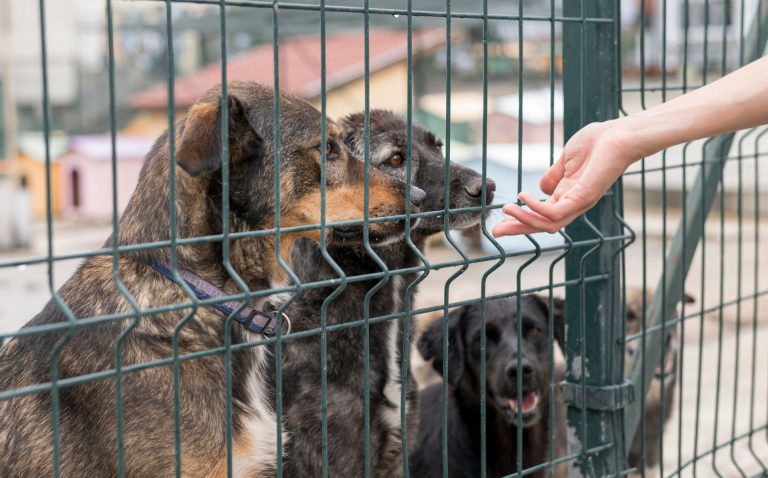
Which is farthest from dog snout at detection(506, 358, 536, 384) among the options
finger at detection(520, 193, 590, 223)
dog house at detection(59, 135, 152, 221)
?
dog house at detection(59, 135, 152, 221)

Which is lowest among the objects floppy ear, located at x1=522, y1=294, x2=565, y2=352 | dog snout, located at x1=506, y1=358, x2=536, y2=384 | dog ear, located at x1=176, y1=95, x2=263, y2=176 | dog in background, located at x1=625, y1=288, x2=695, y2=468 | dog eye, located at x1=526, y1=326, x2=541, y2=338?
dog in background, located at x1=625, y1=288, x2=695, y2=468

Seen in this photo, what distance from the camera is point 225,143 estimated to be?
7.95 feet

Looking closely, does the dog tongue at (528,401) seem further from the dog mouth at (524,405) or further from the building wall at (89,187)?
the building wall at (89,187)

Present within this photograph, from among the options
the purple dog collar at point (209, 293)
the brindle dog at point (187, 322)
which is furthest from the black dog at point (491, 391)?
the purple dog collar at point (209, 293)

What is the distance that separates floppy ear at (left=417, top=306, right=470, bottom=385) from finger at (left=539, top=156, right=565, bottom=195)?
6.62ft

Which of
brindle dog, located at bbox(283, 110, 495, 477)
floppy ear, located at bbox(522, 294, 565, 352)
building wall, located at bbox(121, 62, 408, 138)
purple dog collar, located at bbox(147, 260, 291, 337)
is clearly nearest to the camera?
purple dog collar, located at bbox(147, 260, 291, 337)

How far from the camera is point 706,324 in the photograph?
9672 millimetres

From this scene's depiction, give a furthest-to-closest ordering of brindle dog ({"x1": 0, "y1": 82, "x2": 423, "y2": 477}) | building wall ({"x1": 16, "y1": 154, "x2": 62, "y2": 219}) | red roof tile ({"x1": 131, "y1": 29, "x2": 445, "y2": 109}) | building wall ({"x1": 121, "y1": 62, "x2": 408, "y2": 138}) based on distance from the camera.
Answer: red roof tile ({"x1": 131, "y1": 29, "x2": 445, "y2": 109}) < building wall ({"x1": 16, "y1": 154, "x2": 62, "y2": 219}) < building wall ({"x1": 121, "y1": 62, "x2": 408, "y2": 138}) < brindle dog ({"x1": 0, "y1": 82, "x2": 423, "y2": 477})

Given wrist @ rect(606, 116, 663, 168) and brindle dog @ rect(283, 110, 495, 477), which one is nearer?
wrist @ rect(606, 116, 663, 168)

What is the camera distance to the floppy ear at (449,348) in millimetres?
4746

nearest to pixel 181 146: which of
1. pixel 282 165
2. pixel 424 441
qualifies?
pixel 282 165

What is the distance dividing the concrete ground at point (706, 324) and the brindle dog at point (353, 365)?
55 centimetres

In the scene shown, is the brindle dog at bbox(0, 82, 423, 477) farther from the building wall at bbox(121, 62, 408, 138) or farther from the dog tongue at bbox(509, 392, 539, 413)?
the building wall at bbox(121, 62, 408, 138)

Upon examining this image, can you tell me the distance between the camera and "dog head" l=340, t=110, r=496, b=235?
4387 millimetres
